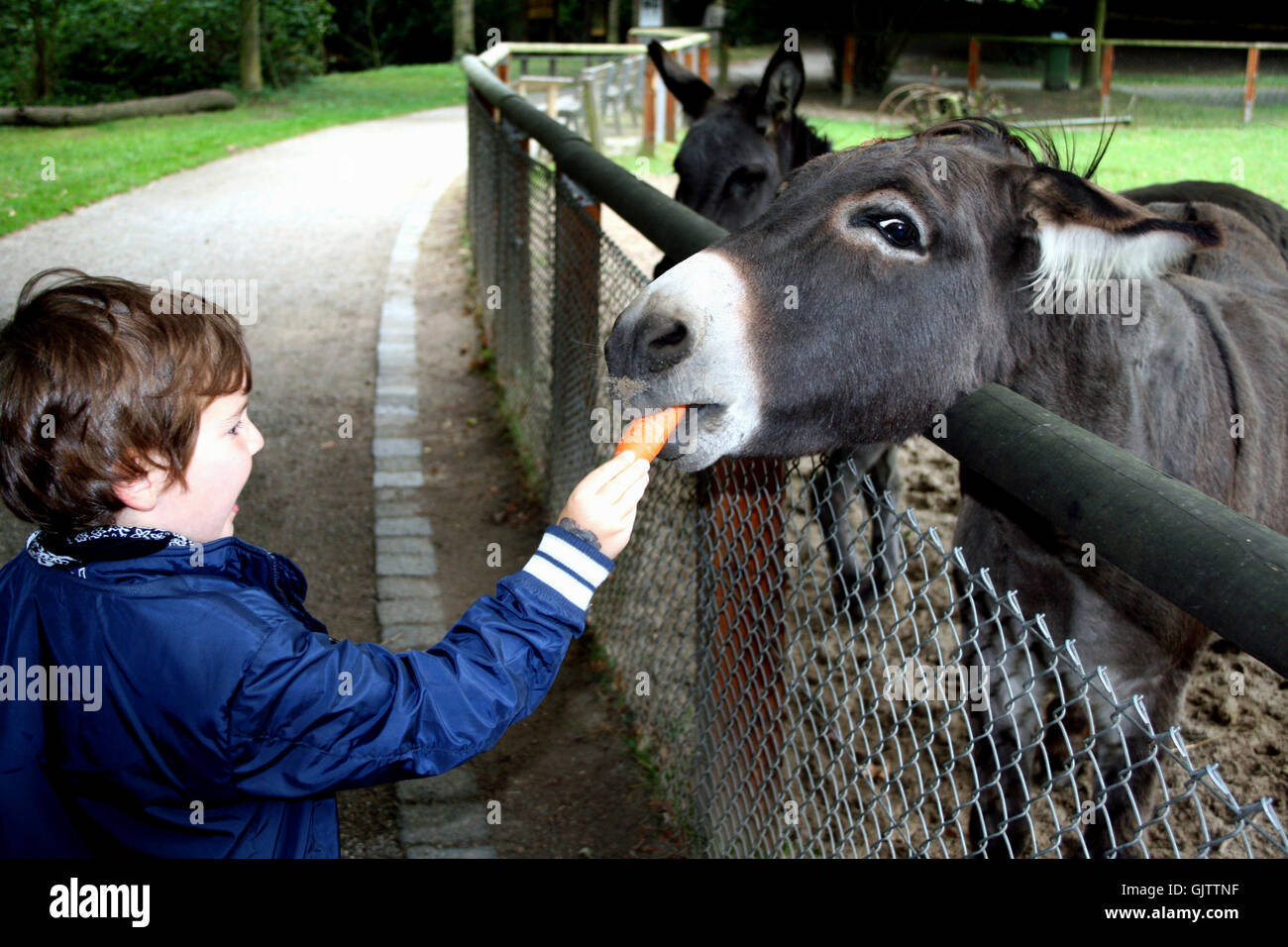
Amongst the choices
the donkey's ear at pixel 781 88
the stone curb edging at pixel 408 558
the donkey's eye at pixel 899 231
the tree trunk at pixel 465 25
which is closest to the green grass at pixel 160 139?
the stone curb edging at pixel 408 558

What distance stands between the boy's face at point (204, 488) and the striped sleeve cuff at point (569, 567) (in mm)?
479

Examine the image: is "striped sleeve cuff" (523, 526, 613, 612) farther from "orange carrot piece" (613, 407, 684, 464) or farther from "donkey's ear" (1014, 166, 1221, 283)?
"donkey's ear" (1014, 166, 1221, 283)

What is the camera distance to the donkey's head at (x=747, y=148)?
17.9 ft

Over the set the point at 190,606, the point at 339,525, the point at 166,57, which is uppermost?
the point at 166,57

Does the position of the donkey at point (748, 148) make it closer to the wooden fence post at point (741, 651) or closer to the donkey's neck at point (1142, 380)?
the wooden fence post at point (741, 651)

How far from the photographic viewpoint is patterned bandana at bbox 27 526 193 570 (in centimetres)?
155

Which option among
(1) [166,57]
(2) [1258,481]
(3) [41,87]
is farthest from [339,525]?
(1) [166,57]

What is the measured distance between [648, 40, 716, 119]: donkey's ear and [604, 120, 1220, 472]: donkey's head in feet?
12.9

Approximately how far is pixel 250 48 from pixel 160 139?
7308 millimetres

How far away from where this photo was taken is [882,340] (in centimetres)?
226

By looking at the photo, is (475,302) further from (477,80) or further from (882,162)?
(882,162)

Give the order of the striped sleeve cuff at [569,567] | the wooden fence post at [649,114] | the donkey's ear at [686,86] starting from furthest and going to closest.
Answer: the wooden fence post at [649,114], the donkey's ear at [686,86], the striped sleeve cuff at [569,567]

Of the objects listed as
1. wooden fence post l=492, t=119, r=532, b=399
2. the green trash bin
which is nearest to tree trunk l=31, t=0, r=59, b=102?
wooden fence post l=492, t=119, r=532, b=399

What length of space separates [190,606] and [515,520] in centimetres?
380
